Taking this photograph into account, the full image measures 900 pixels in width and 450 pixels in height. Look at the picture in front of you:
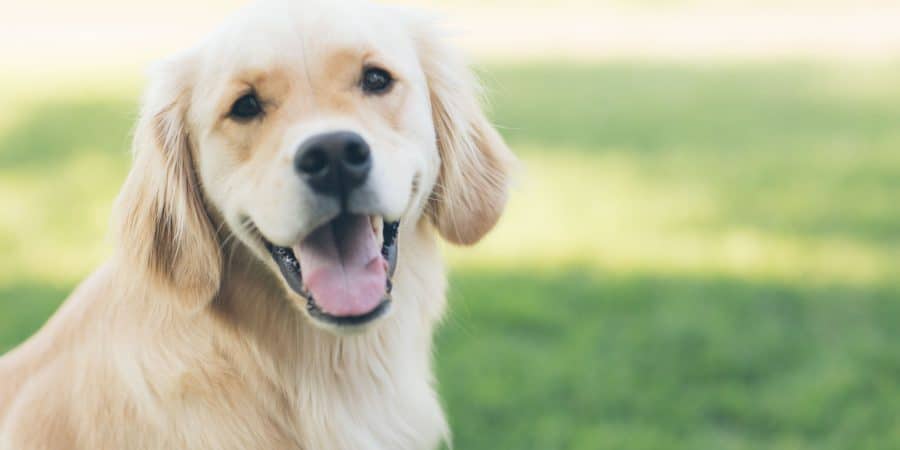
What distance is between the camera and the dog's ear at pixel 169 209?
295 cm

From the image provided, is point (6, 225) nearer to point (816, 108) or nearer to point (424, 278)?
point (424, 278)

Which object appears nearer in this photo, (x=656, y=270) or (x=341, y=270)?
(x=341, y=270)

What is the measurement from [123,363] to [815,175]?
655 cm

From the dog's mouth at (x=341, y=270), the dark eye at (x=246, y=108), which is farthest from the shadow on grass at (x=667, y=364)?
the dark eye at (x=246, y=108)

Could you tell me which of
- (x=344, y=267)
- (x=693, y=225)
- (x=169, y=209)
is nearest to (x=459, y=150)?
(x=344, y=267)

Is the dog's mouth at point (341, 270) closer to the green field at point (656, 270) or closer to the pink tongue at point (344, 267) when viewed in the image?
the pink tongue at point (344, 267)

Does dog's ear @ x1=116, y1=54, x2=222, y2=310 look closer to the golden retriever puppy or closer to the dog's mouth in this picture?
the golden retriever puppy

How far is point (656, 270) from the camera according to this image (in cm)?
623

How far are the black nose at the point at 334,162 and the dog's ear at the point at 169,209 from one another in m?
0.48

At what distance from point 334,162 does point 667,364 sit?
9.40 ft

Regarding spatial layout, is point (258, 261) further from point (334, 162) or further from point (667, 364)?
point (667, 364)

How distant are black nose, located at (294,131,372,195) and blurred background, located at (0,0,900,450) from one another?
0.91 meters

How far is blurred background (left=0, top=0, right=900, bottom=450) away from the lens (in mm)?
4668

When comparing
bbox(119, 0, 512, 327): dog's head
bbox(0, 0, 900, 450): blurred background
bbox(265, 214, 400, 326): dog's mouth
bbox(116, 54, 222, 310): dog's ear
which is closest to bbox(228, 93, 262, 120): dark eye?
bbox(119, 0, 512, 327): dog's head
